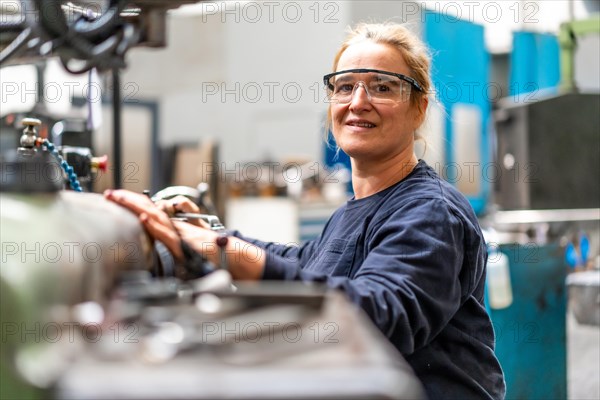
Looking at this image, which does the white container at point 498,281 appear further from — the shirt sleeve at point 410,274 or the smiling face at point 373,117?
the shirt sleeve at point 410,274

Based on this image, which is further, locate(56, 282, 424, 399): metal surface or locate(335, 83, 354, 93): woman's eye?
locate(335, 83, 354, 93): woman's eye

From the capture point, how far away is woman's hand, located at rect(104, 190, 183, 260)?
3.36ft

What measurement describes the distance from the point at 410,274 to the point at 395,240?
0.24ft

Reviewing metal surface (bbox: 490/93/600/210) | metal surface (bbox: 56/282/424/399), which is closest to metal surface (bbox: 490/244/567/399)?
metal surface (bbox: 490/93/600/210)

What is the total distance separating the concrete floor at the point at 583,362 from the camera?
2611 mm

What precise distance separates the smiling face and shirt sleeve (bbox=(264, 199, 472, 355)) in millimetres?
214

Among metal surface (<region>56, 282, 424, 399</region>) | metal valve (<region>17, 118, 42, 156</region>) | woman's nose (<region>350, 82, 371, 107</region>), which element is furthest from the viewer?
woman's nose (<region>350, 82, 371, 107</region>)

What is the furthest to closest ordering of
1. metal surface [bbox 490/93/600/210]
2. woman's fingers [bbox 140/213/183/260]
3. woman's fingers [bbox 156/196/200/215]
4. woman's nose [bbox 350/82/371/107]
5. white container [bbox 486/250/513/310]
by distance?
metal surface [bbox 490/93/600/210] < white container [bbox 486/250/513/310] < woman's nose [bbox 350/82/371/107] < woman's fingers [bbox 156/196/200/215] < woman's fingers [bbox 140/213/183/260]

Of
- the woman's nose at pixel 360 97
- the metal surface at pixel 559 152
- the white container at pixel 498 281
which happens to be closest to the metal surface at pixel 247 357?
the woman's nose at pixel 360 97

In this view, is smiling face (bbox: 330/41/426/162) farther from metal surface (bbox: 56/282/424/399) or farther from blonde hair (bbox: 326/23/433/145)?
metal surface (bbox: 56/282/424/399)

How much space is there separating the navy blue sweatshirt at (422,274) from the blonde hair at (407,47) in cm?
16

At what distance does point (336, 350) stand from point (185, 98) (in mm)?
8217

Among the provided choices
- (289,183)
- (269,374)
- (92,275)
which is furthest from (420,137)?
(289,183)

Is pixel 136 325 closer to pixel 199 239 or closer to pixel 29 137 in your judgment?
pixel 199 239
